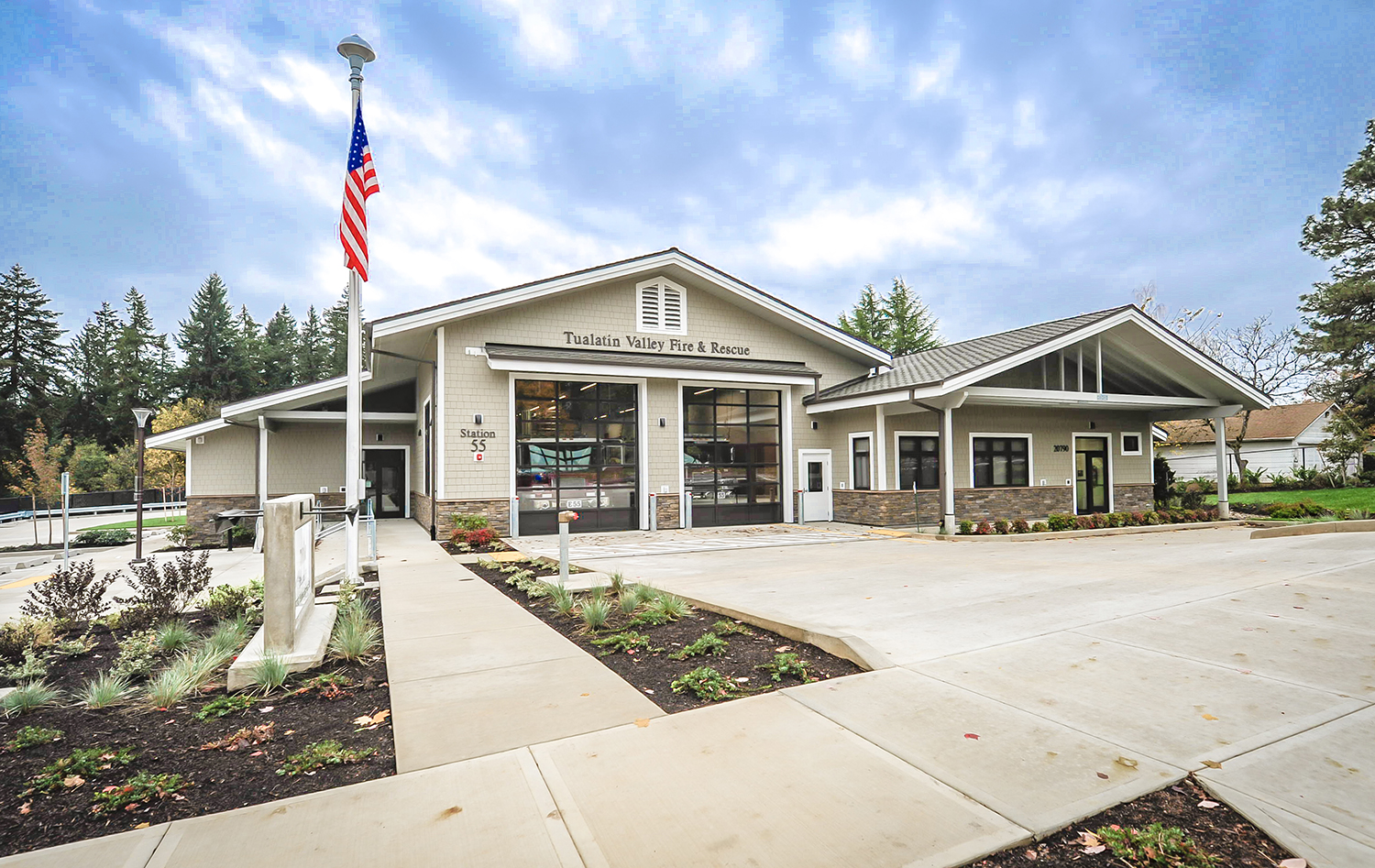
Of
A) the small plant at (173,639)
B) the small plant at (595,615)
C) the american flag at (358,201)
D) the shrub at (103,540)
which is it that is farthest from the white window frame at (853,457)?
the shrub at (103,540)

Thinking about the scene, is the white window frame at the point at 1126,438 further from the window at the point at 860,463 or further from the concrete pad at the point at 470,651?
the concrete pad at the point at 470,651

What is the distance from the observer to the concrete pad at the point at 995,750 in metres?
2.78

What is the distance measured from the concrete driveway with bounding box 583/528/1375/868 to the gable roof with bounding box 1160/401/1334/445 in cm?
3149

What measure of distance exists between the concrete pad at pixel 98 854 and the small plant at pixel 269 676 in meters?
1.86

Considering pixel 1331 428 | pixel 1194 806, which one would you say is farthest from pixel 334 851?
pixel 1331 428

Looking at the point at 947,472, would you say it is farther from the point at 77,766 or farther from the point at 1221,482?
the point at 77,766

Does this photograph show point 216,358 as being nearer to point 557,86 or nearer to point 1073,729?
point 557,86

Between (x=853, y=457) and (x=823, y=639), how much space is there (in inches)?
520

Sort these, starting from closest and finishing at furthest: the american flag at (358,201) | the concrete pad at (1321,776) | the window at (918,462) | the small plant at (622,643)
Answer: the concrete pad at (1321,776) < the small plant at (622,643) < the american flag at (358,201) < the window at (918,462)

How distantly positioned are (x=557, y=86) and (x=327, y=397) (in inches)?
449

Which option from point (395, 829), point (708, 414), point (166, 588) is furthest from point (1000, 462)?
point (395, 829)

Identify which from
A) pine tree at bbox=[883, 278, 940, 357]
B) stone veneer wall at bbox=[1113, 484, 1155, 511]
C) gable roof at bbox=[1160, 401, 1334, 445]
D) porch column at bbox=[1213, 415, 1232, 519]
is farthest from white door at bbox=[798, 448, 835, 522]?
pine tree at bbox=[883, 278, 940, 357]

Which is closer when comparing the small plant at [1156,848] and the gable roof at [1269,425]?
the small plant at [1156,848]

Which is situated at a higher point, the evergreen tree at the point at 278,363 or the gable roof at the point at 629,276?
the evergreen tree at the point at 278,363
